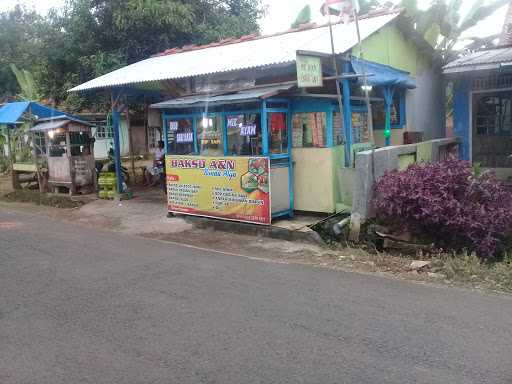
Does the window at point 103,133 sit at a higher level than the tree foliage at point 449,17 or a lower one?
lower

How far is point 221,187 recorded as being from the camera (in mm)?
9211

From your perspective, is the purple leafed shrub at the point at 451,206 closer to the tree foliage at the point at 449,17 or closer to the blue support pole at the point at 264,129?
the blue support pole at the point at 264,129

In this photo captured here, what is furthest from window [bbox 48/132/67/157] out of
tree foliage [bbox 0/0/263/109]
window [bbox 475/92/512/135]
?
window [bbox 475/92/512/135]

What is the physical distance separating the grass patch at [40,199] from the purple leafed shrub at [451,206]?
8.53 m

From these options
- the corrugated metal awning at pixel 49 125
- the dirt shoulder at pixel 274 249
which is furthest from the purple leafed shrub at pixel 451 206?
the corrugated metal awning at pixel 49 125

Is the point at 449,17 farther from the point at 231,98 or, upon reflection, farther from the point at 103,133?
the point at 103,133

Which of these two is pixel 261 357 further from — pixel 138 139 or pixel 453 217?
pixel 138 139

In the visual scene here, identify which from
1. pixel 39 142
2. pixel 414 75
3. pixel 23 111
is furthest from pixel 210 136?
pixel 39 142

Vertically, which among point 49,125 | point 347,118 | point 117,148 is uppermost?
point 49,125

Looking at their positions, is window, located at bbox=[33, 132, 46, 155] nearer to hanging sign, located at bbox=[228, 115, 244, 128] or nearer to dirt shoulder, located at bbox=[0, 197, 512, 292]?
dirt shoulder, located at bbox=[0, 197, 512, 292]

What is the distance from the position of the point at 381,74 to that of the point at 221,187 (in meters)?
3.76

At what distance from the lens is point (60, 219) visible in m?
11.1

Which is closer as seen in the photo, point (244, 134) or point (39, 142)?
point (244, 134)

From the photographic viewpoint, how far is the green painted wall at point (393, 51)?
32.3 ft
